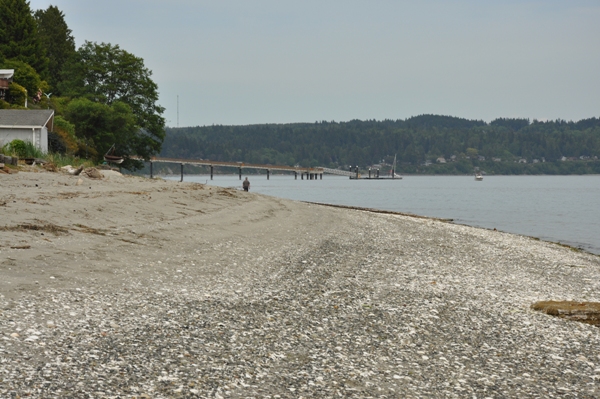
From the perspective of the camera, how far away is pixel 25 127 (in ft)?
150

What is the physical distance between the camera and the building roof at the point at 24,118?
46125mm

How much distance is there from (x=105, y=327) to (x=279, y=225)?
1828 centimetres

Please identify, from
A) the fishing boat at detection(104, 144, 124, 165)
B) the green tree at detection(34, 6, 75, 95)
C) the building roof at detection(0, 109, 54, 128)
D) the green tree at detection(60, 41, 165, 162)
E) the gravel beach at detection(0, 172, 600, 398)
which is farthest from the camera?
the green tree at detection(34, 6, 75, 95)

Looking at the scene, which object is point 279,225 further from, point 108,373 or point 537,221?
point 537,221

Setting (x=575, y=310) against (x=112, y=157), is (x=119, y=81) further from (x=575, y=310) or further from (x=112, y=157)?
(x=575, y=310)

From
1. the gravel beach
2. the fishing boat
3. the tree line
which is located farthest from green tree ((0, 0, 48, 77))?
the gravel beach

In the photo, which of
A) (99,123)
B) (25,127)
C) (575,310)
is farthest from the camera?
(99,123)

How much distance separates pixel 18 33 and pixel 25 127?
35.1 m

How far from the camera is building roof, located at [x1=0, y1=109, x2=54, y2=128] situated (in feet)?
151

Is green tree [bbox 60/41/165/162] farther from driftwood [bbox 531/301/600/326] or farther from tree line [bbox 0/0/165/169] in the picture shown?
driftwood [bbox 531/301/600/326]

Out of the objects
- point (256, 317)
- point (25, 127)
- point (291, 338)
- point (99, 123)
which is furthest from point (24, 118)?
point (291, 338)

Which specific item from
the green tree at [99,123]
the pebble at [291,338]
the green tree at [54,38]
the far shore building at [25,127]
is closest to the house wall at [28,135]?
the far shore building at [25,127]

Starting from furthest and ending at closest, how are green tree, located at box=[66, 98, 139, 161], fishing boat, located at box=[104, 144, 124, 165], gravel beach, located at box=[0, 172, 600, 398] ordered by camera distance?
green tree, located at box=[66, 98, 139, 161], fishing boat, located at box=[104, 144, 124, 165], gravel beach, located at box=[0, 172, 600, 398]

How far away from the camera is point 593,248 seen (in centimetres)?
3556
